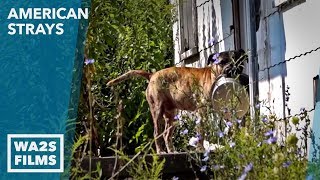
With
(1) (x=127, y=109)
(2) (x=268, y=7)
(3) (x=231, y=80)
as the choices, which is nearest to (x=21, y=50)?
(3) (x=231, y=80)

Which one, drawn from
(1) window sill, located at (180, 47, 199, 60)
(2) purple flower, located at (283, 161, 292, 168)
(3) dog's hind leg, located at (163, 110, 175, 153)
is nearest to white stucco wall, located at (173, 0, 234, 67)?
(1) window sill, located at (180, 47, 199, 60)

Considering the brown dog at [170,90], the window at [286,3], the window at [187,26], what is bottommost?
the brown dog at [170,90]

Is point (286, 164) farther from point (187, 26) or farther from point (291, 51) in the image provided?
point (187, 26)

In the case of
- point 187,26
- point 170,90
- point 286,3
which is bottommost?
point 170,90

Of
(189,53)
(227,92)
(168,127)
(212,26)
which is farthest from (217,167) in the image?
(189,53)

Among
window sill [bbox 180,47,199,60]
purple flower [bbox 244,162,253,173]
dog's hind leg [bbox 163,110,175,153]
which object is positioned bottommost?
purple flower [bbox 244,162,253,173]

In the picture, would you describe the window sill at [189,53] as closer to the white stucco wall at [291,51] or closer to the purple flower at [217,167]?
the white stucco wall at [291,51]

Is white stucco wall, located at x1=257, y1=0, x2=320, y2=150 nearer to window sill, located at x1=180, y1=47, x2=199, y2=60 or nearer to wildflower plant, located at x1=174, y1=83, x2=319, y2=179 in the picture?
wildflower plant, located at x1=174, y1=83, x2=319, y2=179

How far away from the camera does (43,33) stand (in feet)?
18.2

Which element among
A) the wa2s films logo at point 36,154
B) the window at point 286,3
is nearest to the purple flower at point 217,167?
the wa2s films logo at point 36,154

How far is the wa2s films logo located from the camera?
4.60 m

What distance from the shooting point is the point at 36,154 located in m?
4.65

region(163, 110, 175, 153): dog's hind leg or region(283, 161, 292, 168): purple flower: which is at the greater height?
region(163, 110, 175, 153): dog's hind leg

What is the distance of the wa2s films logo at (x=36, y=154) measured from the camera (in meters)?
4.60
